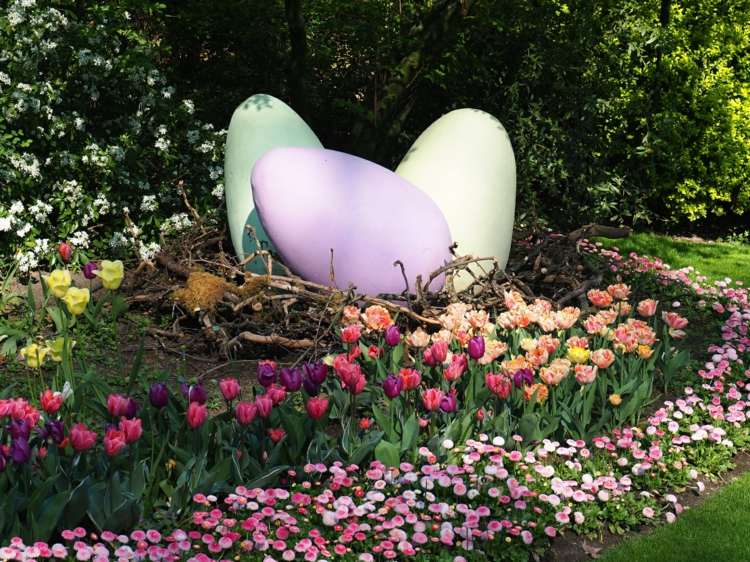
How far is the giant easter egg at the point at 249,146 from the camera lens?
18.7 ft

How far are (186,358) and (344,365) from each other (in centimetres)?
184

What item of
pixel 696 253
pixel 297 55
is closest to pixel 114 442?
pixel 297 55

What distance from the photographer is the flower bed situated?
2.91m

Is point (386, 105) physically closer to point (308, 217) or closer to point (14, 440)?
point (308, 217)


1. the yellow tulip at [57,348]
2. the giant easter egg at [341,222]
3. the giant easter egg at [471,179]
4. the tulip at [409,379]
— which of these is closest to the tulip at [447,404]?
the tulip at [409,379]

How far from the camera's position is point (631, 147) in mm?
9180

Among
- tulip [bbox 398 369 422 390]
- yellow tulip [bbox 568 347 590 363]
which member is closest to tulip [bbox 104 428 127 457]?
tulip [bbox 398 369 422 390]

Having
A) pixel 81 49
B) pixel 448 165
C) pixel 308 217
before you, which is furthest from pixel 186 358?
pixel 81 49

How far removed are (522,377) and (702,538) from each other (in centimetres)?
82

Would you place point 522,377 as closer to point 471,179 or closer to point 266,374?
point 266,374

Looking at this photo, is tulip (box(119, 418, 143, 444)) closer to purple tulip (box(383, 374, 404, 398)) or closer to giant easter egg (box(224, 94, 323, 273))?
purple tulip (box(383, 374, 404, 398))

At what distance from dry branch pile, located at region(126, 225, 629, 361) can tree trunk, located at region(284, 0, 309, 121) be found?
6.89ft

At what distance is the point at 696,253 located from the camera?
8477 mm

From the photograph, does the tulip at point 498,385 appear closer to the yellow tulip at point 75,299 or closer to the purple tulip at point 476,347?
the purple tulip at point 476,347
